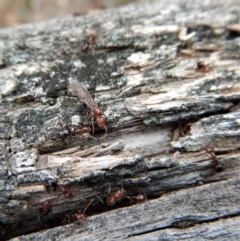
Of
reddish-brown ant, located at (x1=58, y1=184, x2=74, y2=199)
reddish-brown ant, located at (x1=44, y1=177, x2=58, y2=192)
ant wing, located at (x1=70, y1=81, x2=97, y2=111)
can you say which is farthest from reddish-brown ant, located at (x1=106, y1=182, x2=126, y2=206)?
ant wing, located at (x1=70, y1=81, x2=97, y2=111)

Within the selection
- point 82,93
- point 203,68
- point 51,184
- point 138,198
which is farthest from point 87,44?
point 138,198

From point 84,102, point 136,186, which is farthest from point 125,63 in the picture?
point 136,186

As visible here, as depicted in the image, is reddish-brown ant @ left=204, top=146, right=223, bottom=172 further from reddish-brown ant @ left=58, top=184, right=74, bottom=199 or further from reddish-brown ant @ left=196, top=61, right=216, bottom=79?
reddish-brown ant @ left=58, top=184, right=74, bottom=199

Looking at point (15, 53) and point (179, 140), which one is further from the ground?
point (15, 53)

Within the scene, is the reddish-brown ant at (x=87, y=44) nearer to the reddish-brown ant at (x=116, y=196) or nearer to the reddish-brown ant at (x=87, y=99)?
the reddish-brown ant at (x=87, y=99)

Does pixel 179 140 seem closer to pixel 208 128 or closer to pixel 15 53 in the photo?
pixel 208 128

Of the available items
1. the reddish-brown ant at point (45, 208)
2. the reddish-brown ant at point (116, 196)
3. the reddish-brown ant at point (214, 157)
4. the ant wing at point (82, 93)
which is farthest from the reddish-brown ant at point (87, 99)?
the reddish-brown ant at point (214, 157)
